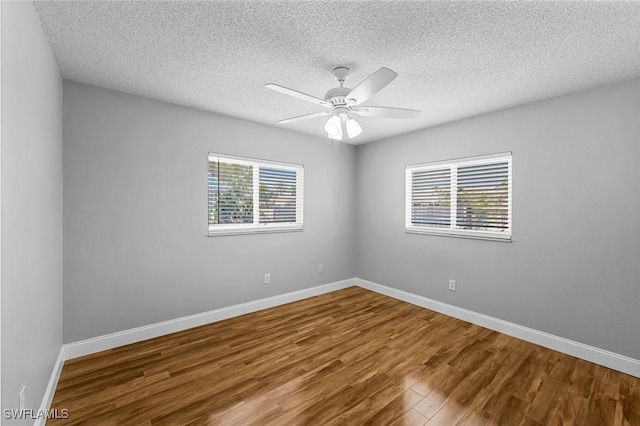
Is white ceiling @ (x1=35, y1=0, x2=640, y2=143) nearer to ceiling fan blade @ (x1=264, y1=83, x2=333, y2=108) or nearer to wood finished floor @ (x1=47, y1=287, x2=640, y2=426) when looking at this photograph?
ceiling fan blade @ (x1=264, y1=83, x2=333, y2=108)

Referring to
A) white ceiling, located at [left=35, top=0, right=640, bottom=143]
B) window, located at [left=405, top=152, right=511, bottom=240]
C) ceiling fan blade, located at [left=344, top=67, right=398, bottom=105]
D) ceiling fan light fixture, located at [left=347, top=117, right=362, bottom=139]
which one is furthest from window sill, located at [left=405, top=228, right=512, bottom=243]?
ceiling fan blade, located at [left=344, top=67, right=398, bottom=105]

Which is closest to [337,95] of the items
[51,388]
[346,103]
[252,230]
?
[346,103]

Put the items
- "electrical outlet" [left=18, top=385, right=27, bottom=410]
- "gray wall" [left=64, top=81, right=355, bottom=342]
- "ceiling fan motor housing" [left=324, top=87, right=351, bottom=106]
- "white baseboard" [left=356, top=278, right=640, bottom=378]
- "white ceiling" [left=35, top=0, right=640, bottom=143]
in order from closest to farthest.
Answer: "electrical outlet" [left=18, top=385, right=27, bottom=410]
"white ceiling" [left=35, top=0, right=640, bottom=143]
"ceiling fan motor housing" [left=324, top=87, right=351, bottom=106]
"white baseboard" [left=356, top=278, right=640, bottom=378]
"gray wall" [left=64, top=81, right=355, bottom=342]

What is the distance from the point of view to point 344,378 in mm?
2189

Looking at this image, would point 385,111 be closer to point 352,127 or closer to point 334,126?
point 352,127

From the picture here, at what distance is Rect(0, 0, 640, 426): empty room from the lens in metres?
1.64

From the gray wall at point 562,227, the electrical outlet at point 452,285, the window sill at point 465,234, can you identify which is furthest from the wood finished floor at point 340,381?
the window sill at point 465,234

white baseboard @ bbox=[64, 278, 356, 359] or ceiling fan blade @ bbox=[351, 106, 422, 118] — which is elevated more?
ceiling fan blade @ bbox=[351, 106, 422, 118]

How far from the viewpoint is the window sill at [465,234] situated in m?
3.08

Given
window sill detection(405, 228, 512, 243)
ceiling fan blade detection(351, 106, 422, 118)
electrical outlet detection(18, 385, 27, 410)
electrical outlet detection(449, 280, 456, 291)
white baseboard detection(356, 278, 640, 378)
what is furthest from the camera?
electrical outlet detection(449, 280, 456, 291)

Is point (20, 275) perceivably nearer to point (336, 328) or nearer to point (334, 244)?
point (336, 328)

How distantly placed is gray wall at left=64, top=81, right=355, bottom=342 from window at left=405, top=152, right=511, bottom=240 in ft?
6.16

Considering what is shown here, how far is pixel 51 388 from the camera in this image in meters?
1.94

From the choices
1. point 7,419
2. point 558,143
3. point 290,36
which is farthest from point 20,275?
point 558,143
